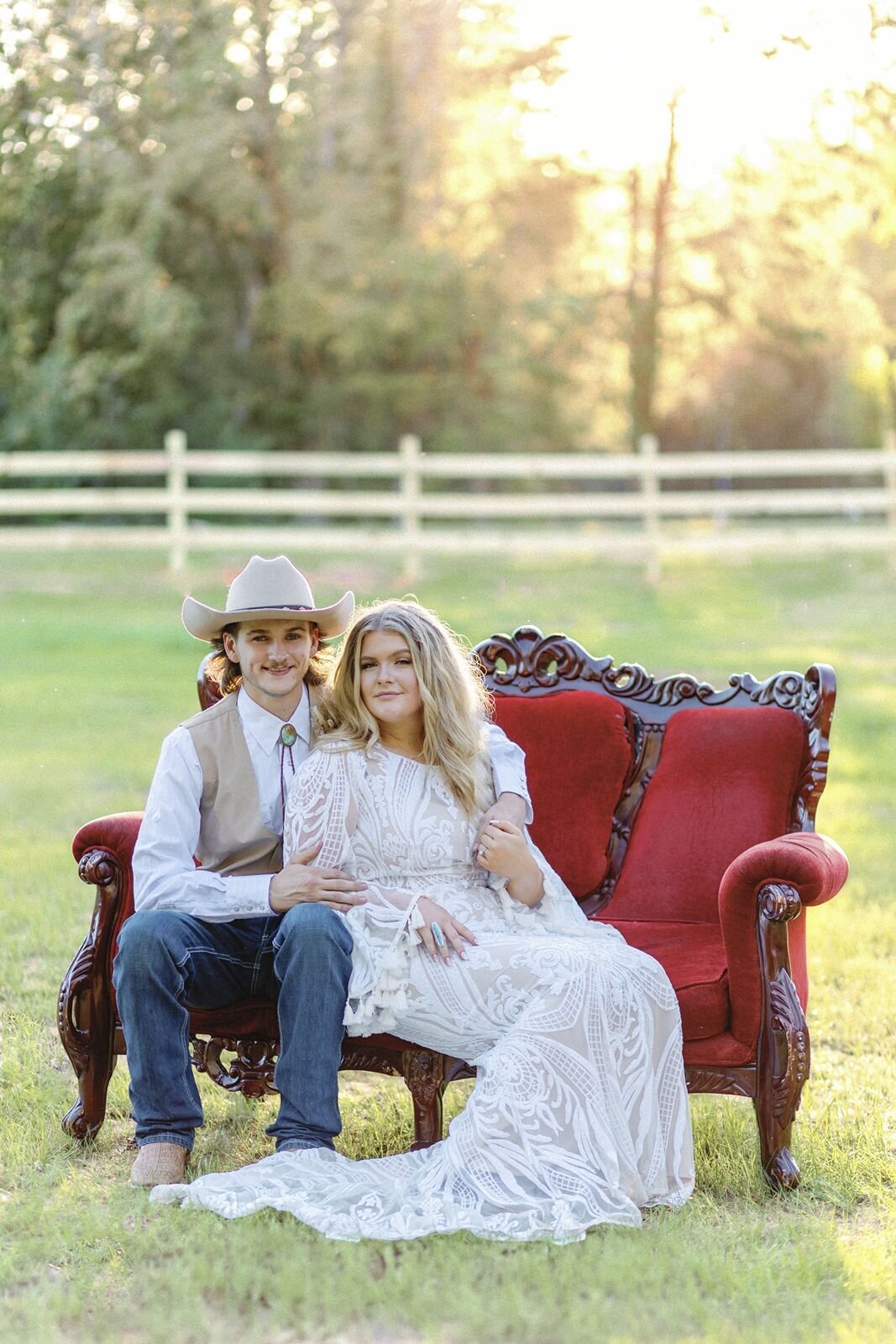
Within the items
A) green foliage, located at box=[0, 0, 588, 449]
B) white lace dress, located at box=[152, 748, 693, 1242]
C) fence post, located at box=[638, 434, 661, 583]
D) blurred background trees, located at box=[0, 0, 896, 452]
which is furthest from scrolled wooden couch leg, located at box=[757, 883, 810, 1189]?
green foliage, located at box=[0, 0, 588, 449]

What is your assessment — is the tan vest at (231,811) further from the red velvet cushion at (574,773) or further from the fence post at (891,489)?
the fence post at (891,489)

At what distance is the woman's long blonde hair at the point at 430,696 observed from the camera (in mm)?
3025

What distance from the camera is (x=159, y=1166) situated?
9.16 feet

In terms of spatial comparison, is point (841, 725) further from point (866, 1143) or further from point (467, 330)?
point (467, 330)

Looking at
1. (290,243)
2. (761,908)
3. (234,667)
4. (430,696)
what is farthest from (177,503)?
(761,908)

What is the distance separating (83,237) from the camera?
15.3 metres

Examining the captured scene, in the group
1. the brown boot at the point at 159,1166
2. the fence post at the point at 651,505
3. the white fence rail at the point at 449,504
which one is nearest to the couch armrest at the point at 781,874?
the brown boot at the point at 159,1166

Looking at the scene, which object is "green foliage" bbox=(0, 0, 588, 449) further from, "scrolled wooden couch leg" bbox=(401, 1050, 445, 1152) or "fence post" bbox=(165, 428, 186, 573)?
"scrolled wooden couch leg" bbox=(401, 1050, 445, 1152)

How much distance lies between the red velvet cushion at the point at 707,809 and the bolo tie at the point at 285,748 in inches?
36.4

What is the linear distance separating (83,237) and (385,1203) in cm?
1419

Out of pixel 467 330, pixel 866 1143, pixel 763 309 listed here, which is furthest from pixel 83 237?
pixel 866 1143

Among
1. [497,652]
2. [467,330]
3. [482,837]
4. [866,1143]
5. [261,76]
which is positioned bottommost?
[866,1143]

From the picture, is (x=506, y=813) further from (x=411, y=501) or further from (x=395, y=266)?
(x=395, y=266)

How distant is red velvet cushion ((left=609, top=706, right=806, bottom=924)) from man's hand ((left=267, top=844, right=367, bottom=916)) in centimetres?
89
